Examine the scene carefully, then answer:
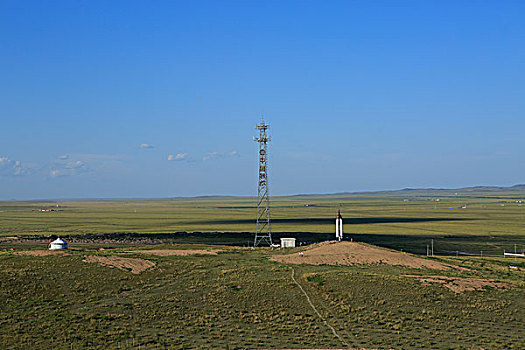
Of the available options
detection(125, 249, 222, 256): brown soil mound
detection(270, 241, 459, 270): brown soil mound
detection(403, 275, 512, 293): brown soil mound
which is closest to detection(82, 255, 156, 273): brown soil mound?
detection(125, 249, 222, 256): brown soil mound

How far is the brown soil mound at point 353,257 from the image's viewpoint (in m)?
56.0

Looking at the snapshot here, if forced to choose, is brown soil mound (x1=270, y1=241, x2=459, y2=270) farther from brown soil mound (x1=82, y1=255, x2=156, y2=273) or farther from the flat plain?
brown soil mound (x1=82, y1=255, x2=156, y2=273)

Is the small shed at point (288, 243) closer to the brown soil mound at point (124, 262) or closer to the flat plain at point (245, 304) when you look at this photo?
the flat plain at point (245, 304)

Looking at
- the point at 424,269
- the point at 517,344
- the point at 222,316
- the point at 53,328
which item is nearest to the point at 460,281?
the point at 424,269

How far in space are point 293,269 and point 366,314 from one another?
16.1 metres

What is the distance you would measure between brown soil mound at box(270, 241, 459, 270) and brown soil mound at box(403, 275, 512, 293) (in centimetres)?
686

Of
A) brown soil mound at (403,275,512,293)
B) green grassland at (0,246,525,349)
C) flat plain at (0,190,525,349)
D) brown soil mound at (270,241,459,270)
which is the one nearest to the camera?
green grassland at (0,246,525,349)

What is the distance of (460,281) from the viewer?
1827 inches

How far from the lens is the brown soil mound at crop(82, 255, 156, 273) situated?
47531mm

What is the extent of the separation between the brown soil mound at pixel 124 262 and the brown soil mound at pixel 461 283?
23502 mm

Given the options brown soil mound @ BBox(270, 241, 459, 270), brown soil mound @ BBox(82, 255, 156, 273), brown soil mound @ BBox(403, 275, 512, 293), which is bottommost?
brown soil mound @ BBox(403, 275, 512, 293)

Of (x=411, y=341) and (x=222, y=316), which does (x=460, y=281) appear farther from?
(x=222, y=316)

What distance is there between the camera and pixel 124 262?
49.5 metres

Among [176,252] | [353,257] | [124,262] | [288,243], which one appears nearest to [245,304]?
[124,262]
